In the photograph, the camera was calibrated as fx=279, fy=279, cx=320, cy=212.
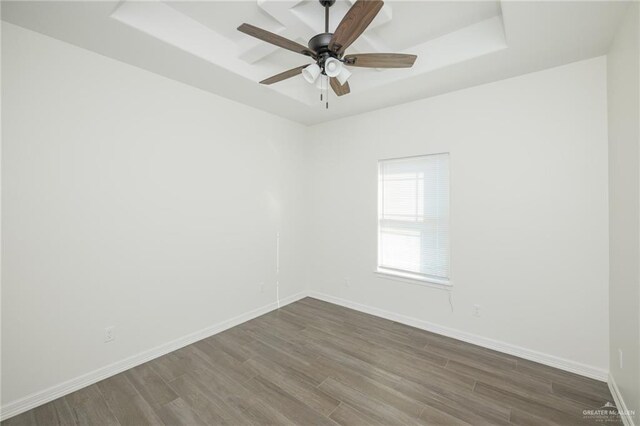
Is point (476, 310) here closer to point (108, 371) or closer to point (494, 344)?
point (494, 344)

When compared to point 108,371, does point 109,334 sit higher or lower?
higher

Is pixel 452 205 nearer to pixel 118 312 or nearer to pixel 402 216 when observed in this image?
pixel 402 216

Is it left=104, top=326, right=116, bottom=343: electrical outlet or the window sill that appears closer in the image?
left=104, top=326, right=116, bottom=343: electrical outlet

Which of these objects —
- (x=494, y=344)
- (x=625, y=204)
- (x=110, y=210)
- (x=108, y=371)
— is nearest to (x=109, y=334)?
(x=108, y=371)

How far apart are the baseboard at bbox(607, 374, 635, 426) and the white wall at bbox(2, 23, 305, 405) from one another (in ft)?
11.1

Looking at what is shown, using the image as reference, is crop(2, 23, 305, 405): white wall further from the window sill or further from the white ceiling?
the window sill

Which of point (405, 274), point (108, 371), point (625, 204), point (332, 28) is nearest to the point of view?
point (625, 204)

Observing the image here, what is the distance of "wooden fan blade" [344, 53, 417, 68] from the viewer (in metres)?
1.87

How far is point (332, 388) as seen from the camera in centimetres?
223

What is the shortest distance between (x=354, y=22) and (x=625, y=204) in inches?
85.0

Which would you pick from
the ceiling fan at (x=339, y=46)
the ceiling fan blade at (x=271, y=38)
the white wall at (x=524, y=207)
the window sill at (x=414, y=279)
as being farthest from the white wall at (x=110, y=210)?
the white wall at (x=524, y=207)

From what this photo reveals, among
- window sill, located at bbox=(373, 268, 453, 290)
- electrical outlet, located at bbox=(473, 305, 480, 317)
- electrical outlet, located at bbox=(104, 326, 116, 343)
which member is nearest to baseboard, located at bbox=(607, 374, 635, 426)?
electrical outlet, located at bbox=(473, 305, 480, 317)

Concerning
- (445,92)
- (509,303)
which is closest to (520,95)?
(445,92)

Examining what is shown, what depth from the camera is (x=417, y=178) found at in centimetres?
337
